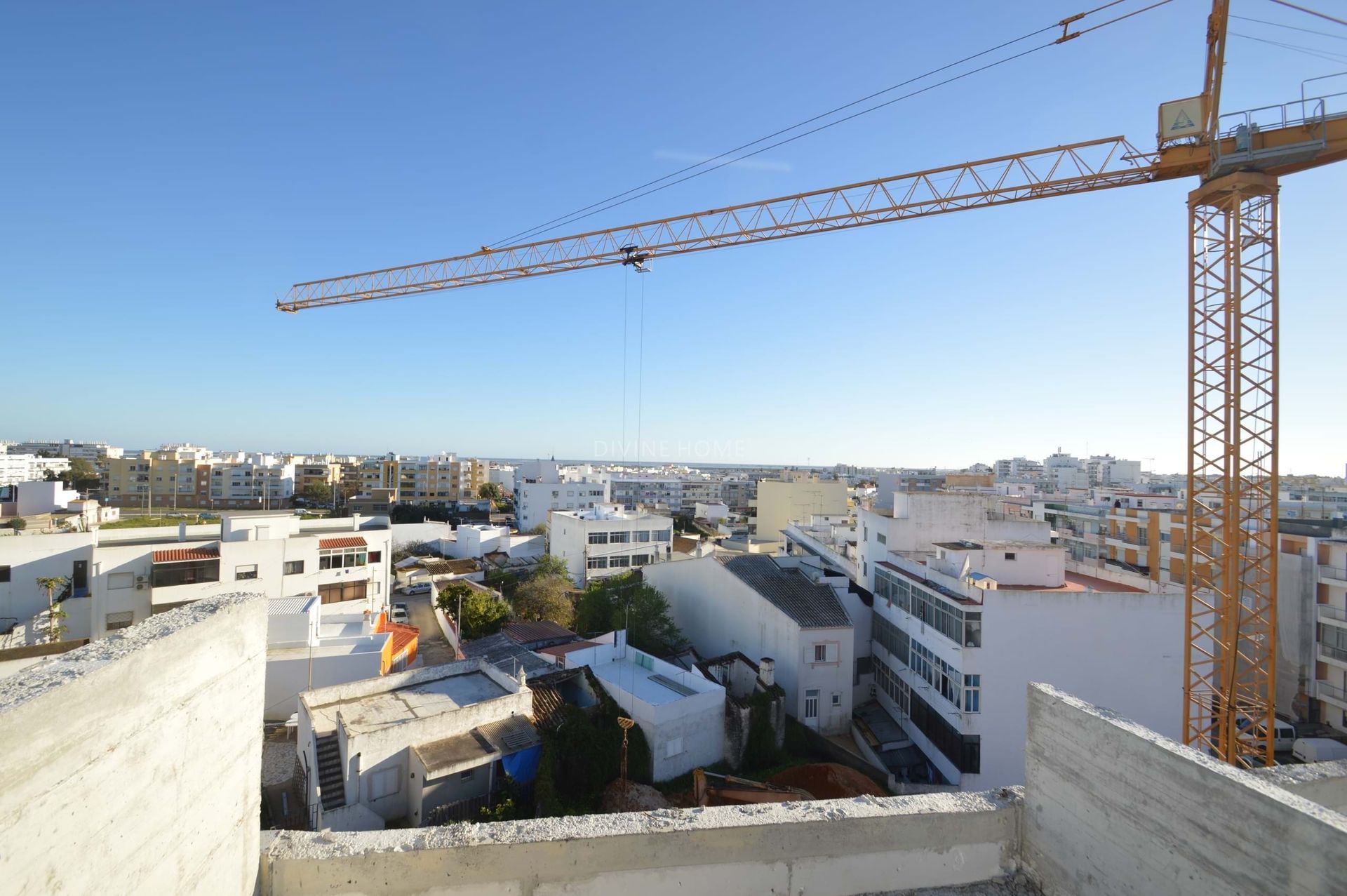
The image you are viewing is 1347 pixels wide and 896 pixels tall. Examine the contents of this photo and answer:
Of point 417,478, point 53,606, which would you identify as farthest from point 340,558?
point 417,478

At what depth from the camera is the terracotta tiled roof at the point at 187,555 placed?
55.6ft

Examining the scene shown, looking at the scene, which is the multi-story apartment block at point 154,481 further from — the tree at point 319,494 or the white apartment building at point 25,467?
the white apartment building at point 25,467

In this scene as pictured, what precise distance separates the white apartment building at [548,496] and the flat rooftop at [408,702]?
1241 inches

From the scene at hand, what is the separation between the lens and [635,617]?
19094 millimetres

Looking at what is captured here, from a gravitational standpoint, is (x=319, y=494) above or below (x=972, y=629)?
below

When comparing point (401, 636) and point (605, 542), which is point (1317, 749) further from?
point (401, 636)

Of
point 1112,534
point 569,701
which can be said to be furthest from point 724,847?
point 1112,534

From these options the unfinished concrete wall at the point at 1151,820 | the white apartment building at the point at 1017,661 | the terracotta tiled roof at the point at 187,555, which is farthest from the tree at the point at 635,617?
the unfinished concrete wall at the point at 1151,820

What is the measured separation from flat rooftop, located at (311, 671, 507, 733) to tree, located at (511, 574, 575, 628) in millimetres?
9060

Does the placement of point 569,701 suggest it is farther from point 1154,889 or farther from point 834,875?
point 1154,889

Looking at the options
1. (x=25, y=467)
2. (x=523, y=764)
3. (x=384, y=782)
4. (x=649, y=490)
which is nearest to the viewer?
(x=384, y=782)

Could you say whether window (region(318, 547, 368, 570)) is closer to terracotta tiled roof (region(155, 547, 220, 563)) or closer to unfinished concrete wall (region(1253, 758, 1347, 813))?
terracotta tiled roof (region(155, 547, 220, 563))

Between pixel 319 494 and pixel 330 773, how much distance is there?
59.5 meters

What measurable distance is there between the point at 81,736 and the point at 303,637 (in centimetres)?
1426
